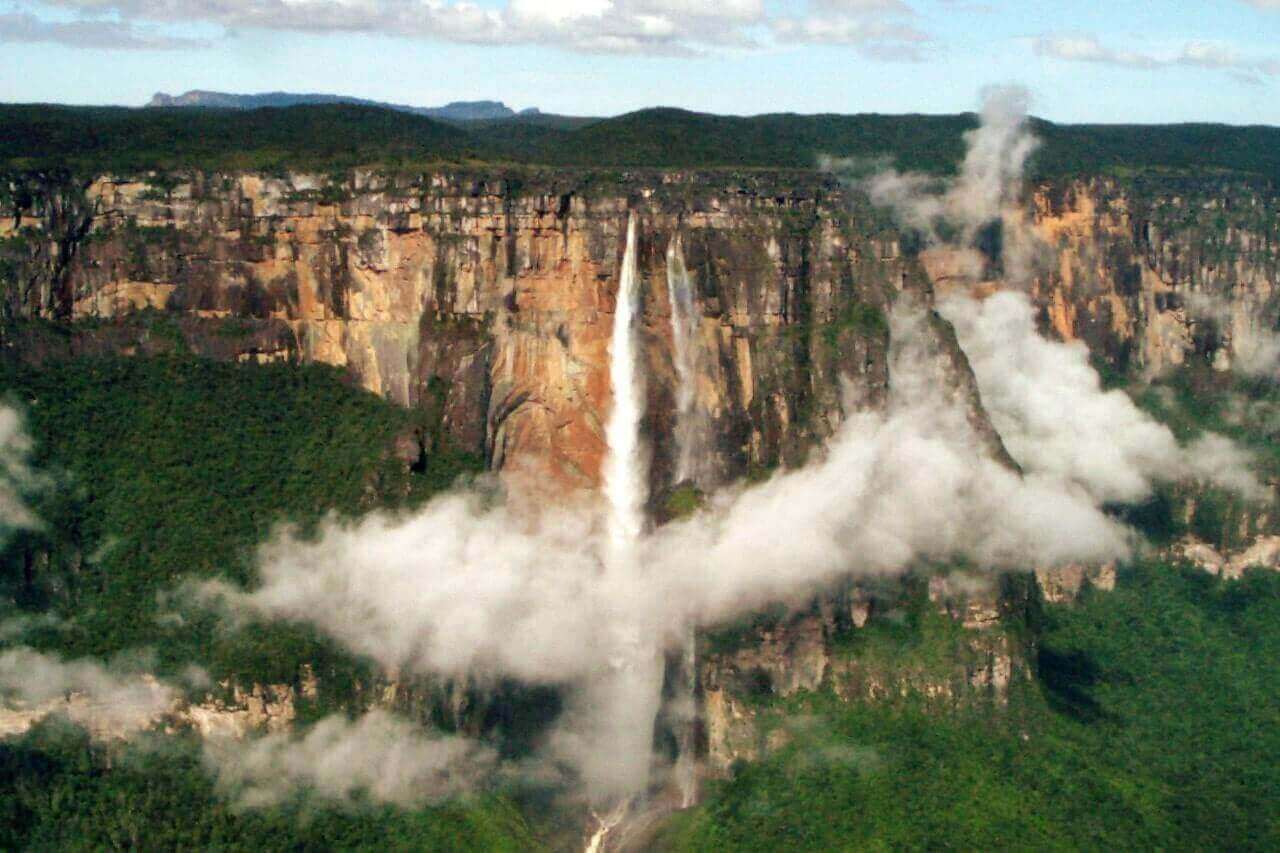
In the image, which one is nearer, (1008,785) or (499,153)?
(1008,785)

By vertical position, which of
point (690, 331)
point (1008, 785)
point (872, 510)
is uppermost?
point (690, 331)

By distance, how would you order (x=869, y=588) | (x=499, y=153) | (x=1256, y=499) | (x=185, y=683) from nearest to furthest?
(x=185, y=683) < (x=869, y=588) < (x=499, y=153) < (x=1256, y=499)

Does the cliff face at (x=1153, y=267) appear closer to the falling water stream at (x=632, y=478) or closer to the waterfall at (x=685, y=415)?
the waterfall at (x=685, y=415)

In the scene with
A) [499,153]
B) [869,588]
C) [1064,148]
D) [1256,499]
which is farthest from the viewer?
[1064,148]

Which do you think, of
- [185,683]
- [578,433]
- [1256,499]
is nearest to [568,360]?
[578,433]

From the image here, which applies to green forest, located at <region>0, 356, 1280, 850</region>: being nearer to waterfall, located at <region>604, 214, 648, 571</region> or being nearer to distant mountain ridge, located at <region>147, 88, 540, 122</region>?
waterfall, located at <region>604, 214, 648, 571</region>

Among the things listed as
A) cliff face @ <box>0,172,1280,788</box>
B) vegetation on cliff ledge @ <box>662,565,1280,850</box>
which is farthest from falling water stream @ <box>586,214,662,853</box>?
vegetation on cliff ledge @ <box>662,565,1280,850</box>

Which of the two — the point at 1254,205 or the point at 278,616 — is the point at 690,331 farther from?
the point at 1254,205
